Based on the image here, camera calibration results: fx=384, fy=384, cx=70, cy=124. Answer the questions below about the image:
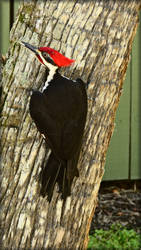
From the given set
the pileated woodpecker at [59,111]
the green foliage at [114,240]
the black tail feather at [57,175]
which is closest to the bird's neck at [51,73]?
the pileated woodpecker at [59,111]

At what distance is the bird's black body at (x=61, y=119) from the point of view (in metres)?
1.87

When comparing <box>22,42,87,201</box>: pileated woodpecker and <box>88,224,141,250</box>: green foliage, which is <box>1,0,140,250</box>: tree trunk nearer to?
<box>22,42,87,201</box>: pileated woodpecker

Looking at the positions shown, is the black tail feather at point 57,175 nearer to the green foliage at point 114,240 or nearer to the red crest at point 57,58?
the red crest at point 57,58

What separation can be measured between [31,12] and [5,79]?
39 cm

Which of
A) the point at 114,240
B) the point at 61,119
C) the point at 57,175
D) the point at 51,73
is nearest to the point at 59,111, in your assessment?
the point at 61,119

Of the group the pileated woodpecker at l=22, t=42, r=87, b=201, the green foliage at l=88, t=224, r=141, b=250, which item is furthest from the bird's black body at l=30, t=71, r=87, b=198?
the green foliage at l=88, t=224, r=141, b=250

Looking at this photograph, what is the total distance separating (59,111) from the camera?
6.16 ft

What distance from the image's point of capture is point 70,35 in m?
2.04

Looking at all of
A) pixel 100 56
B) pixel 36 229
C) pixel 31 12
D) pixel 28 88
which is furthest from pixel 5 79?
pixel 36 229

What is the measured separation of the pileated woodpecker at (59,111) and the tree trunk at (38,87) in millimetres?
96

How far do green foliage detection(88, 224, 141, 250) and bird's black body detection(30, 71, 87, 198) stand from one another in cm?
214

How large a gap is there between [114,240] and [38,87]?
2484 mm

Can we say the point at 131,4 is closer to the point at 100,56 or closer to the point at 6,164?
the point at 100,56

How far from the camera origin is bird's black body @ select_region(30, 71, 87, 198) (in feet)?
6.14
